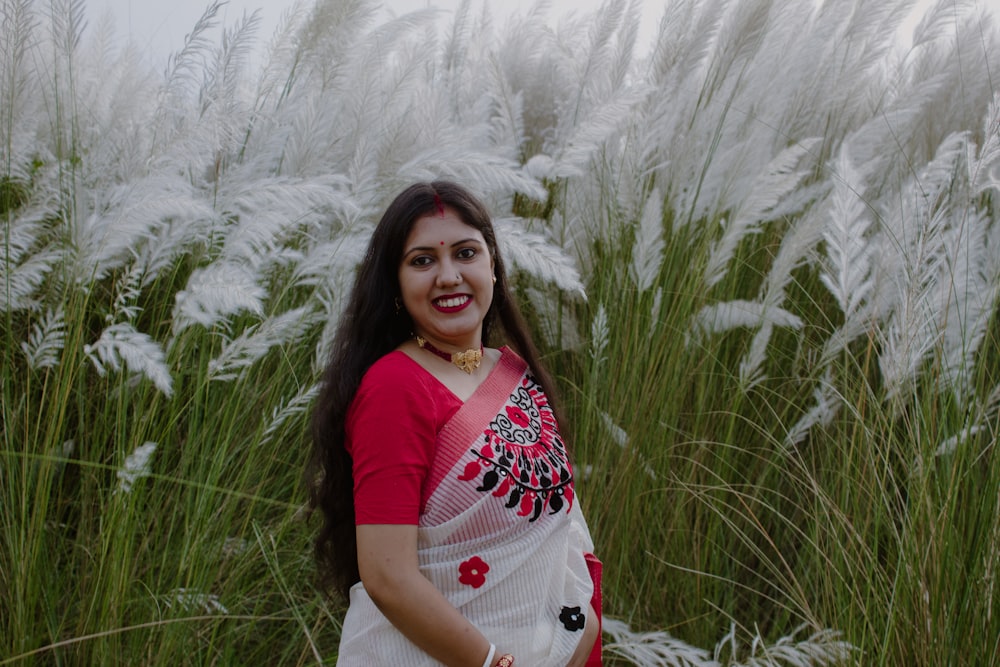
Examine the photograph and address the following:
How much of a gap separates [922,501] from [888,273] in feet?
1.90

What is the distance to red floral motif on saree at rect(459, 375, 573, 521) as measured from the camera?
4.77 feet

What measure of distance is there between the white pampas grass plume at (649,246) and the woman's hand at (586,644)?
0.95m

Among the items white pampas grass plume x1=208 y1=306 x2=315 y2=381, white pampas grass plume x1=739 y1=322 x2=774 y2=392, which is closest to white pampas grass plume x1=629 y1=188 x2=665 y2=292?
white pampas grass plume x1=739 y1=322 x2=774 y2=392

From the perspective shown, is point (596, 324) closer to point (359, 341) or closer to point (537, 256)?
point (537, 256)

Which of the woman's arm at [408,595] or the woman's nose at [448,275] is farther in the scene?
the woman's nose at [448,275]

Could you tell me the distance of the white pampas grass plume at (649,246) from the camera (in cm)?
234

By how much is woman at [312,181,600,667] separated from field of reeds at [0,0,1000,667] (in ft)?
1.48

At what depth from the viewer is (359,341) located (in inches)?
62.7

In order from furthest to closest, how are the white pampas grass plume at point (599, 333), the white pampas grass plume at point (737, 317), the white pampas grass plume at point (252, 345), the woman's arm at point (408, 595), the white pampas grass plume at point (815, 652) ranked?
the white pampas grass plume at point (737, 317) → the white pampas grass plume at point (599, 333) → the white pampas grass plume at point (252, 345) → the white pampas grass plume at point (815, 652) → the woman's arm at point (408, 595)

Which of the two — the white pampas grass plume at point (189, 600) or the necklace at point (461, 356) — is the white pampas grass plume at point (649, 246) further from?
the white pampas grass plume at point (189, 600)

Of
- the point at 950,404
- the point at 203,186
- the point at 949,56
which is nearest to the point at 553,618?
the point at 950,404

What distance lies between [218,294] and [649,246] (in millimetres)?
1048

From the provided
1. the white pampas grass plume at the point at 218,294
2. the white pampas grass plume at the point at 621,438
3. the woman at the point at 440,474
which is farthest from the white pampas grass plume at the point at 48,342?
the white pampas grass plume at the point at 621,438

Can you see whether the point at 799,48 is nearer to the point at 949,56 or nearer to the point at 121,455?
the point at 949,56
